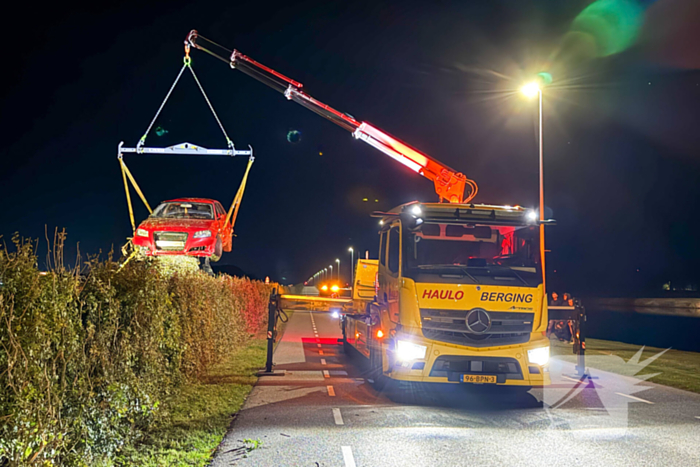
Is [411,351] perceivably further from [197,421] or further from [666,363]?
[666,363]

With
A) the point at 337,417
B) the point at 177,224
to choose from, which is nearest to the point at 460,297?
the point at 337,417

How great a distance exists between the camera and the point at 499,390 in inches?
430

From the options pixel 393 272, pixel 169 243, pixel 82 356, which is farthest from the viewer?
pixel 169 243

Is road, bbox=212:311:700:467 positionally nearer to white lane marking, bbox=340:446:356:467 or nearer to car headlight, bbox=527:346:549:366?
white lane marking, bbox=340:446:356:467

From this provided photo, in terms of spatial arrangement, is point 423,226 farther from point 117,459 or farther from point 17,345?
point 17,345

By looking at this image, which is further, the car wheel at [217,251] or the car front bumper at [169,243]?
the car wheel at [217,251]

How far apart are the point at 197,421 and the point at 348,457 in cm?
257

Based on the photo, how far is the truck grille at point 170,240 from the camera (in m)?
13.7

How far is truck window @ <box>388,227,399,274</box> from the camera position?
32.6ft

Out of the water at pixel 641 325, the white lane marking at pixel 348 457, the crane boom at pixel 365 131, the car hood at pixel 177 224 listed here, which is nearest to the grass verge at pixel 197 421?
the white lane marking at pixel 348 457

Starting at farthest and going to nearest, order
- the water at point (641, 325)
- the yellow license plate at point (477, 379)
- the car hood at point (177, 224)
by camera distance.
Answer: the water at point (641, 325), the car hood at point (177, 224), the yellow license plate at point (477, 379)

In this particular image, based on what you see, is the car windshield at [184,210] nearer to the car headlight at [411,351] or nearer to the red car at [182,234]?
the red car at [182,234]

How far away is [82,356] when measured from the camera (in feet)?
18.3

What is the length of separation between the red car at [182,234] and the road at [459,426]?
148 inches
